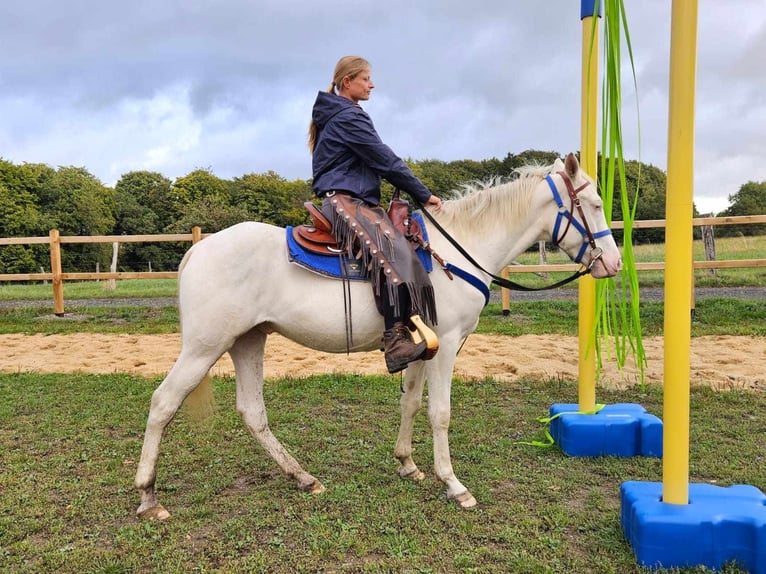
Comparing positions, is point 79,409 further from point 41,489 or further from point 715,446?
point 715,446

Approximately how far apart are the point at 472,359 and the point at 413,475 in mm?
3879

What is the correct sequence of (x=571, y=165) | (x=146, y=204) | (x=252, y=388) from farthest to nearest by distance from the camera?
(x=146, y=204)
(x=252, y=388)
(x=571, y=165)

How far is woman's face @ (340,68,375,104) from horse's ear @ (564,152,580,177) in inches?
55.1

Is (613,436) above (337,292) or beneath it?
beneath

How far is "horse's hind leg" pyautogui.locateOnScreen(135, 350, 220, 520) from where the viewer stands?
11.6ft

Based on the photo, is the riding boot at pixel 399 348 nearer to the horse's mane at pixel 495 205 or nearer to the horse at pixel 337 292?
the horse at pixel 337 292

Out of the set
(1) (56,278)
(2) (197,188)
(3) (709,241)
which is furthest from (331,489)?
(2) (197,188)

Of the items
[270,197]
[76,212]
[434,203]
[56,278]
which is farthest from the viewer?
[270,197]

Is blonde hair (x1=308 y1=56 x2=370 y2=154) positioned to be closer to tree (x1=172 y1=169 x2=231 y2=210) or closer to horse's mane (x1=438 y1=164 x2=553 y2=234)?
horse's mane (x1=438 y1=164 x2=553 y2=234)

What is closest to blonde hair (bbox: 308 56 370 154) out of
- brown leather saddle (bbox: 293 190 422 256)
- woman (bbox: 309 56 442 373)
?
woman (bbox: 309 56 442 373)

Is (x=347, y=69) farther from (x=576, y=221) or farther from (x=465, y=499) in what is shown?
(x=465, y=499)

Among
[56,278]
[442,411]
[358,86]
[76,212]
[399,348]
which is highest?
[76,212]

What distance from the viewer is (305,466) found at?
14.3ft

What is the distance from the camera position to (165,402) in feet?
11.6
